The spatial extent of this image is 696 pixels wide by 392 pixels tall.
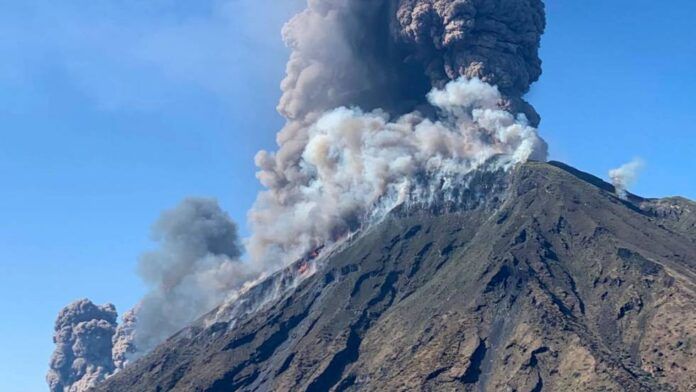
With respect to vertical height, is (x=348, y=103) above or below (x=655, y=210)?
above

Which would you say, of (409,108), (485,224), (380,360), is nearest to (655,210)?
(485,224)

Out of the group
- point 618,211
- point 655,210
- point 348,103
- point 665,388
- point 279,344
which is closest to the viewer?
point 665,388

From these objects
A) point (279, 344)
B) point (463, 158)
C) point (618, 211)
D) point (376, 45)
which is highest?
point (376, 45)

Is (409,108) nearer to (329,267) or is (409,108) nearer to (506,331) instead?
(329,267)

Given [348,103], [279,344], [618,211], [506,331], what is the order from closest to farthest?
[506,331] → [279,344] → [618,211] → [348,103]

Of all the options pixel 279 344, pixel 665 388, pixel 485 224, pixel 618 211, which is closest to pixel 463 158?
pixel 485 224

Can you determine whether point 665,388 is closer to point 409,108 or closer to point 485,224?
point 485,224

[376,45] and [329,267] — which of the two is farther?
[376,45]
